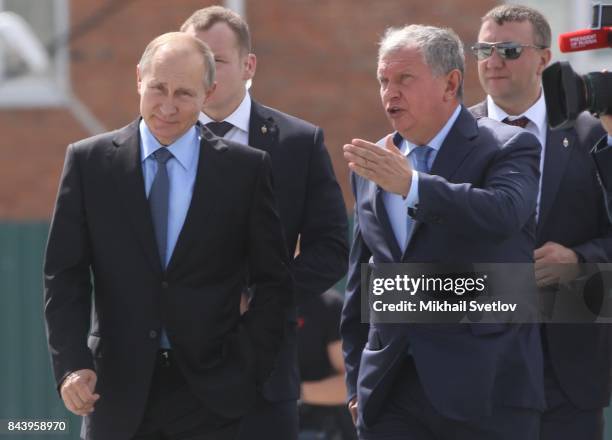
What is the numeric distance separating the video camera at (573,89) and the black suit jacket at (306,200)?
129 centimetres

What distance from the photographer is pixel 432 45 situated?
4.25 meters

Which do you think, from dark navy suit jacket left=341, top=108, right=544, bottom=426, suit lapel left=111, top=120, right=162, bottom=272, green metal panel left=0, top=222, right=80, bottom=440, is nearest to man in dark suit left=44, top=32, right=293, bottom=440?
suit lapel left=111, top=120, right=162, bottom=272

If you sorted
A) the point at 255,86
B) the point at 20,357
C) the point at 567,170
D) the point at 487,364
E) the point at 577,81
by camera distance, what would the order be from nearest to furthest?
the point at 577,81, the point at 487,364, the point at 567,170, the point at 20,357, the point at 255,86

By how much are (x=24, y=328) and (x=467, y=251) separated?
5.70 meters

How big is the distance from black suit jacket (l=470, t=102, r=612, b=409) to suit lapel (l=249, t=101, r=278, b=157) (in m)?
0.97

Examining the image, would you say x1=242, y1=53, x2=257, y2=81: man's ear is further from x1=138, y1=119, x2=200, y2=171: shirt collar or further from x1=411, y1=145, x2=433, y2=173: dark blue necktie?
x1=411, y1=145, x2=433, y2=173: dark blue necktie

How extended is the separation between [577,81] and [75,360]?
1.68m

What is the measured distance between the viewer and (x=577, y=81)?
12.2ft

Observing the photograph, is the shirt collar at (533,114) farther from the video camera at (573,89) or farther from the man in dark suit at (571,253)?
the video camera at (573,89)

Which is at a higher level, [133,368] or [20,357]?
[133,368]

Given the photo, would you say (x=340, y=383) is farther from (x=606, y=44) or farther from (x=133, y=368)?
(x=606, y=44)

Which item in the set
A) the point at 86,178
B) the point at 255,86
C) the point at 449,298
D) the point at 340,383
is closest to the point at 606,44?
the point at 449,298

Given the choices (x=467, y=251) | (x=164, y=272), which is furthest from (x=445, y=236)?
(x=164, y=272)

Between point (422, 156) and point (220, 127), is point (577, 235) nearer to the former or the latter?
point (422, 156)
